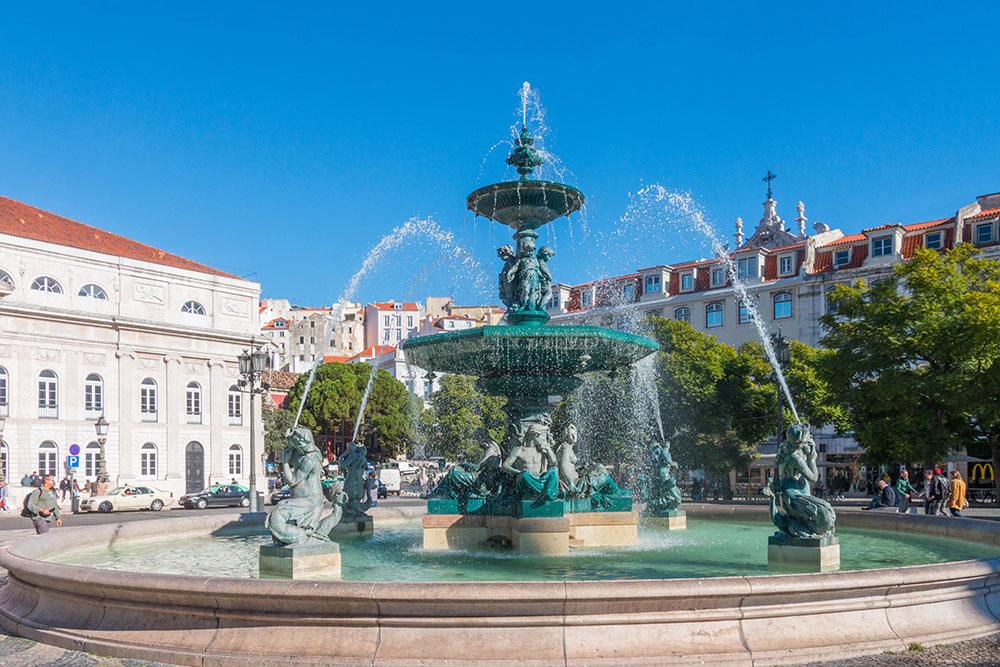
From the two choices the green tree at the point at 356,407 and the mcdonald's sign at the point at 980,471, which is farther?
the green tree at the point at 356,407

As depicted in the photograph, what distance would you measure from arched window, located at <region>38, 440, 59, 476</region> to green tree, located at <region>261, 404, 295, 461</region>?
24.8 m

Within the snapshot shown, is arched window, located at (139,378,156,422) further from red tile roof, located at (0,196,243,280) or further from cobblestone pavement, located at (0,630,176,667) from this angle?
cobblestone pavement, located at (0,630,176,667)

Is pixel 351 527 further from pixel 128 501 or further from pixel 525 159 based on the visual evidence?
pixel 128 501

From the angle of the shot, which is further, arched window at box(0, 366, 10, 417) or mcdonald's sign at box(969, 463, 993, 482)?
arched window at box(0, 366, 10, 417)

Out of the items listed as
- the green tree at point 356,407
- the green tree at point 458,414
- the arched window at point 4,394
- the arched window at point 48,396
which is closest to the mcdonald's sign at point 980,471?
the green tree at point 458,414

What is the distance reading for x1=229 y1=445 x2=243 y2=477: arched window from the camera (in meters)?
52.2

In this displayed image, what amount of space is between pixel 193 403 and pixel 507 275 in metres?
41.7

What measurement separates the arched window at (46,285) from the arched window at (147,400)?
6.93 meters

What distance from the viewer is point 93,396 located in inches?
1816

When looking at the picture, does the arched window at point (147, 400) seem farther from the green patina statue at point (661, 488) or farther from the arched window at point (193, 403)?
the green patina statue at point (661, 488)

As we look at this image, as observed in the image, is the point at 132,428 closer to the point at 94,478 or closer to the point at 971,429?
the point at 94,478

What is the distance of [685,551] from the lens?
11.1m

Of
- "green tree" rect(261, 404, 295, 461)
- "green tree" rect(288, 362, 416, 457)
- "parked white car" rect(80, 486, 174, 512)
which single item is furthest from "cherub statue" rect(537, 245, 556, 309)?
"green tree" rect(261, 404, 295, 461)

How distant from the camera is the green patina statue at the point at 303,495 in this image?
844 centimetres
